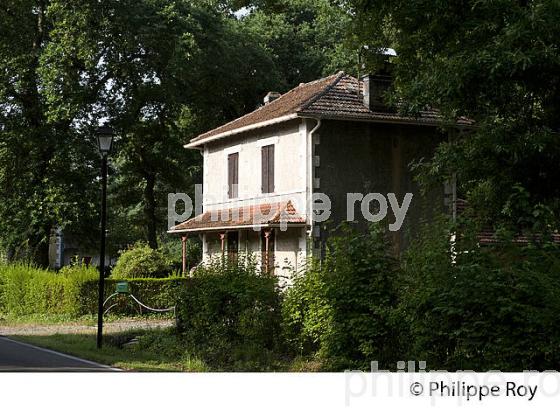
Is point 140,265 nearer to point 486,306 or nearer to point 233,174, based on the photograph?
point 233,174

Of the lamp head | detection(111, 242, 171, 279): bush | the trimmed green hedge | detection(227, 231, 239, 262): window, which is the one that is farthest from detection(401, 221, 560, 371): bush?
detection(111, 242, 171, 279): bush

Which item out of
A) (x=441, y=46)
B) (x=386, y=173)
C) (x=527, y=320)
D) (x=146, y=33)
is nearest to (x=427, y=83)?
(x=441, y=46)

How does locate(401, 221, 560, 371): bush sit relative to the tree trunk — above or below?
below

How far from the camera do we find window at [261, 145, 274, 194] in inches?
1196

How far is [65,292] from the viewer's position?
3144 centimetres

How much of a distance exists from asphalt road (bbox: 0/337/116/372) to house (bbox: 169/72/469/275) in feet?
30.3

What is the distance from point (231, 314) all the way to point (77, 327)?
985 centimetres

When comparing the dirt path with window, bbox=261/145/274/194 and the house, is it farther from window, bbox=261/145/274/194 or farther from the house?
window, bbox=261/145/274/194

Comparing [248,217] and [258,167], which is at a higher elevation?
[258,167]

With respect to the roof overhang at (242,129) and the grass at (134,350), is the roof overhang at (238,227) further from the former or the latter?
the grass at (134,350)

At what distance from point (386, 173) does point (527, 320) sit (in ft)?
61.7

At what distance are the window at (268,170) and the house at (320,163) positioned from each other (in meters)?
0.04

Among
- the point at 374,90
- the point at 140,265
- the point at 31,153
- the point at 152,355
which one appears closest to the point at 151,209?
the point at 31,153

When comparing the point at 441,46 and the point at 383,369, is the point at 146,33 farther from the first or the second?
the point at 383,369
